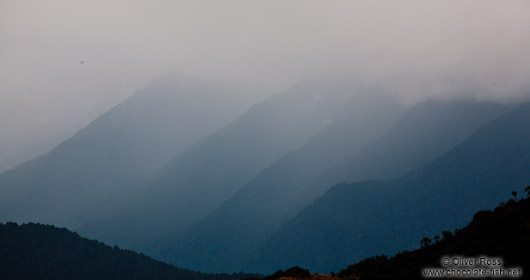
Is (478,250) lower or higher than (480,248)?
lower

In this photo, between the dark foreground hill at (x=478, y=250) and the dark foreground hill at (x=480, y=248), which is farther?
the dark foreground hill at (x=480, y=248)

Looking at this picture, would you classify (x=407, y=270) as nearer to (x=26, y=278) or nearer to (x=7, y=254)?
(x=26, y=278)

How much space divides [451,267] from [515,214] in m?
12.8

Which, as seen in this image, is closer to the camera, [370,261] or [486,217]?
[486,217]

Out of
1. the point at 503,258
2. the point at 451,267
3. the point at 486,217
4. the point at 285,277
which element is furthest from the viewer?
the point at 285,277

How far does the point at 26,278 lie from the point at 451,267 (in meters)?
183

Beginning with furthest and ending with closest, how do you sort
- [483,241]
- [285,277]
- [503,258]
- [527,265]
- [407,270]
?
[285,277]
[407,270]
[483,241]
[503,258]
[527,265]

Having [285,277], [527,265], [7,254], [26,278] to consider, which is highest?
[7,254]

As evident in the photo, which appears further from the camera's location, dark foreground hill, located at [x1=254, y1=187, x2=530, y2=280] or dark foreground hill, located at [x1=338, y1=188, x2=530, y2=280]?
dark foreground hill, located at [x1=338, y1=188, x2=530, y2=280]

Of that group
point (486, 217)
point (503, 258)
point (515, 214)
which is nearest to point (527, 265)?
point (503, 258)

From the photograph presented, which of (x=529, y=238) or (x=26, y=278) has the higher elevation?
(x=26, y=278)

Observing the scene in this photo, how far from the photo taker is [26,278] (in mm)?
191375

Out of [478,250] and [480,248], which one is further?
[480,248]

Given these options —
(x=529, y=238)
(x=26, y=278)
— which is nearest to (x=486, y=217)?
(x=529, y=238)
